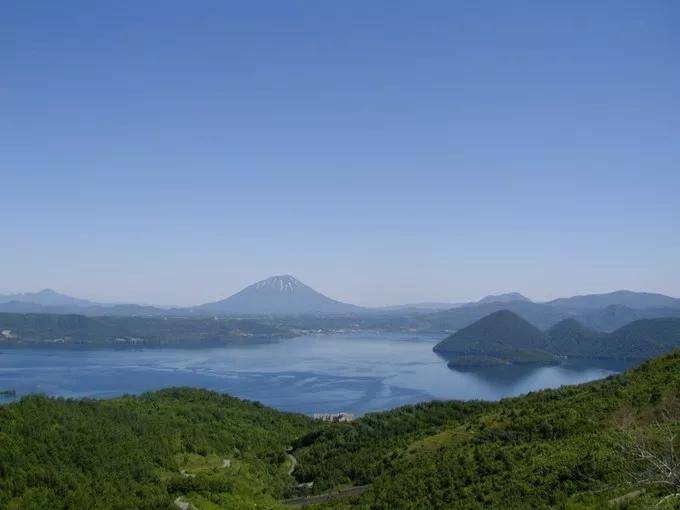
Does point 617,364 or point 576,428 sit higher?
point 576,428

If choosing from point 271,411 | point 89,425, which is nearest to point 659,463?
point 89,425

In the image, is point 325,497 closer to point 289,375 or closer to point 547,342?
point 289,375

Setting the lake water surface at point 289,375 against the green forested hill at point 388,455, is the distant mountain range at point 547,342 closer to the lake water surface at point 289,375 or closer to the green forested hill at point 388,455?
the lake water surface at point 289,375

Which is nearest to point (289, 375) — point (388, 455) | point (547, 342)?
point (388, 455)

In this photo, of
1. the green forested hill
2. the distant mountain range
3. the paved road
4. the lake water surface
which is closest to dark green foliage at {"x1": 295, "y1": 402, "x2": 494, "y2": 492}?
the green forested hill

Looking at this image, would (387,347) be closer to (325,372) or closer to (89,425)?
(325,372)

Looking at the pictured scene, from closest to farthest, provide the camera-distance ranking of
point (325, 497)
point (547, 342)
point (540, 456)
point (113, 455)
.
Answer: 1. point (540, 456)
2. point (325, 497)
3. point (113, 455)
4. point (547, 342)
